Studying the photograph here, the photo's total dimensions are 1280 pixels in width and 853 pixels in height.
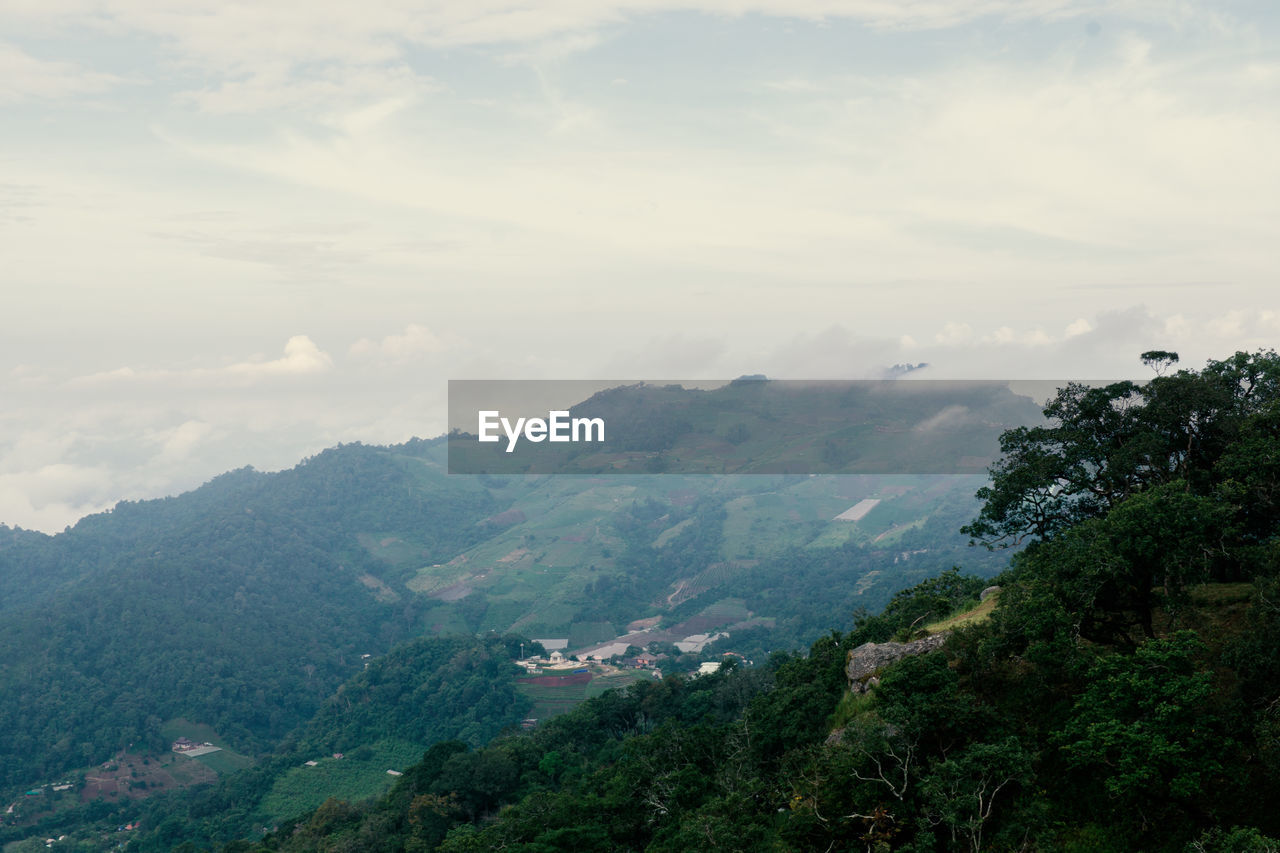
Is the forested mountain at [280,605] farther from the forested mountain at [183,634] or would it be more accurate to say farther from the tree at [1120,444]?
the tree at [1120,444]

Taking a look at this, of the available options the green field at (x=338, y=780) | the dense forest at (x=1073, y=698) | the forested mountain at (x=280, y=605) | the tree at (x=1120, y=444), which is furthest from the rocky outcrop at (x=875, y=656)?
the forested mountain at (x=280, y=605)

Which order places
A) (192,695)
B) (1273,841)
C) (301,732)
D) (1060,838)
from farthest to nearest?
1. (192,695)
2. (301,732)
3. (1060,838)
4. (1273,841)

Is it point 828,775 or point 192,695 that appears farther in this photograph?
point 192,695

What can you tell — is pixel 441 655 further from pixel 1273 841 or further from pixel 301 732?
pixel 1273 841

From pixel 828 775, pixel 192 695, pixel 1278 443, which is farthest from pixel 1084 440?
pixel 192 695

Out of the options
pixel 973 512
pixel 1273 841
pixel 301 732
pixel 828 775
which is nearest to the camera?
pixel 1273 841

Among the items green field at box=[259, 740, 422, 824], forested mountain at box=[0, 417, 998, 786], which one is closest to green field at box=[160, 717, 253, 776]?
forested mountain at box=[0, 417, 998, 786]

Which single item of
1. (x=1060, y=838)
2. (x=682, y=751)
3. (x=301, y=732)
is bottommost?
(x=301, y=732)

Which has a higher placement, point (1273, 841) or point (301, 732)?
point (1273, 841)
